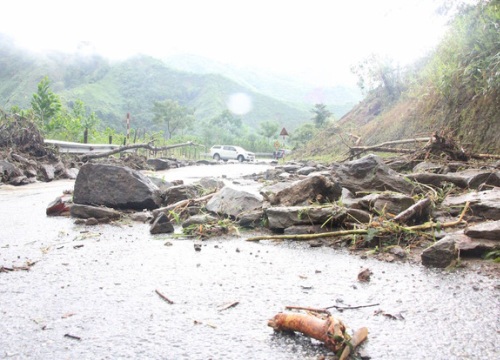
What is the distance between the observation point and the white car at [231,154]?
40.7m

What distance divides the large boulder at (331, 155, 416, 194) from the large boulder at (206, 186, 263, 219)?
1.26 metres

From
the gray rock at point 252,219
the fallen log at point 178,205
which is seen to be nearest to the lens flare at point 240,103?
the fallen log at point 178,205

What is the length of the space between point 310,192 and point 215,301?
2.80 m

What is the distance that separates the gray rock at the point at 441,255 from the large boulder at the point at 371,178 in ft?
7.53

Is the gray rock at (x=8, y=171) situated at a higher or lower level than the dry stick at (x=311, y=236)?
lower

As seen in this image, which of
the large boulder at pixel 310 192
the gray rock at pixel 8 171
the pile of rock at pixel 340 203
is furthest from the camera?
the gray rock at pixel 8 171

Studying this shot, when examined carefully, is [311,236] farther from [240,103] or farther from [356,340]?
[240,103]

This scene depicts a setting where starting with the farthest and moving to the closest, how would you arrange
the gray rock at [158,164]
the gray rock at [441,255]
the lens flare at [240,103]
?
the lens flare at [240,103] → the gray rock at [158,164] → the gray rock at [441,255]

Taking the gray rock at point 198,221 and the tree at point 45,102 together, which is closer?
the gray rock at point 198,221

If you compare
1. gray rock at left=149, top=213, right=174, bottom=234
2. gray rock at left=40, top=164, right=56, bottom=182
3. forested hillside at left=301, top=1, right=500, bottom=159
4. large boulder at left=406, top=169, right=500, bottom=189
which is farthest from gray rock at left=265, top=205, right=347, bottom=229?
gray rock at left=40, top=164, right=56, bottom=182

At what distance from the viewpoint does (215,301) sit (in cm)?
262

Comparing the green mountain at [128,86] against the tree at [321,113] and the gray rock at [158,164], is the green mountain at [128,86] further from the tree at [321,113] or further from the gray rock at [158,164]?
the gray rock at [158,164]

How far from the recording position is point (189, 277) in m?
3.13

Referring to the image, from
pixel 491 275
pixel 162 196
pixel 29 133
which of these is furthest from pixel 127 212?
pixel 29 133
